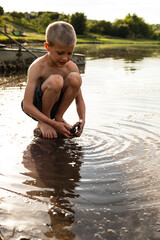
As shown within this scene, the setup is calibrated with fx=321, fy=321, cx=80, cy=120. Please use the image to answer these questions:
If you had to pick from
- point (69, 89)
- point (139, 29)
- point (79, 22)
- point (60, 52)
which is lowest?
point (69, 89)

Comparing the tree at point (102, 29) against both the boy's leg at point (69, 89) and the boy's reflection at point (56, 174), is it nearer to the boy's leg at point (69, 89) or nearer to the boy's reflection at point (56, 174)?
the boy's leg at point (69, 89)

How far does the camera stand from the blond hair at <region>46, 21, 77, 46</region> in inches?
106

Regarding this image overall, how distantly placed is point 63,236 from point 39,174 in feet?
2.75

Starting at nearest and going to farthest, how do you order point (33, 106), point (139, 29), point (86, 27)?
point (33, 106)
point (86, 27)
point (139, 29)

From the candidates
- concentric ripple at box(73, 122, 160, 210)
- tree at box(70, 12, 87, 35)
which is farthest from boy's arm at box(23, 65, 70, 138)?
tree at box(70, 12, 87, 35)

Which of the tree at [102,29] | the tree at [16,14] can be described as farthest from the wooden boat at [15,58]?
the tree at [102,29]

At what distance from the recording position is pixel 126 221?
5.65ft

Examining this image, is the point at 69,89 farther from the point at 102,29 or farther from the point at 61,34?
the point at 102,29

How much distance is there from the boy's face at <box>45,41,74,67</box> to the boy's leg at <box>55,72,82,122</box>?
12.1 inches

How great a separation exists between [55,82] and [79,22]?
201 feet

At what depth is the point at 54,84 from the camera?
304 cm

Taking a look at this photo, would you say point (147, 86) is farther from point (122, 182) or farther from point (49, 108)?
point (122, 182)

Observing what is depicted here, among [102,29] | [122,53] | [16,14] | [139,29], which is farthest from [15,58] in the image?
[139,29]

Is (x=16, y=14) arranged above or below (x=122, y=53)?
above
